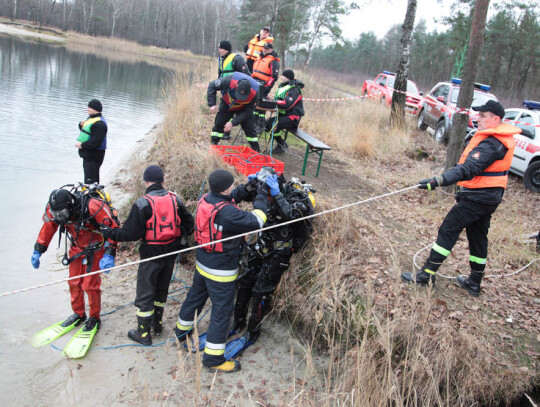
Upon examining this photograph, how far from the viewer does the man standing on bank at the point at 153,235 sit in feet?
13.4

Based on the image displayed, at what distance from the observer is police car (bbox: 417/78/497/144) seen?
10.9m

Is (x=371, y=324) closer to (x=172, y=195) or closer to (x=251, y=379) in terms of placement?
(x=251, y=379)

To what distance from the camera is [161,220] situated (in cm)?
417

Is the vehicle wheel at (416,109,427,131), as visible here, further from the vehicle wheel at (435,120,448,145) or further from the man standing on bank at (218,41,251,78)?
the man standing on bank at (218,41,251,78)

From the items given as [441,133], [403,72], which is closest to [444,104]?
[441,133]

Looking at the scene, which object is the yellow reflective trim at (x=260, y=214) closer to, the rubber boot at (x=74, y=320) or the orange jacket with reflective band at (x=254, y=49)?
the rubber boot at (x=74, y=320)

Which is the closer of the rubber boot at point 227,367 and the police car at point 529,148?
the rubber boot at point 227,367

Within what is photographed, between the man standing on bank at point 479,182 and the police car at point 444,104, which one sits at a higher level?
the police car at point 444,104

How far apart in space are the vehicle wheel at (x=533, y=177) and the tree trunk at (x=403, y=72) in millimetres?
3680

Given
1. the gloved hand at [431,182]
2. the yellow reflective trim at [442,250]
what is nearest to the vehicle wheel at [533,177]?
the yellow reflective trim at [442,250]

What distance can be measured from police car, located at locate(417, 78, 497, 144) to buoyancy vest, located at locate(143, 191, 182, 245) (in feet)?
29.1

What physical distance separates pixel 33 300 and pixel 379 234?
463 centimetres

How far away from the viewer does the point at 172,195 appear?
4.32m

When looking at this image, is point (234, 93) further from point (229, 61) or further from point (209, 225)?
point (209, 225)
